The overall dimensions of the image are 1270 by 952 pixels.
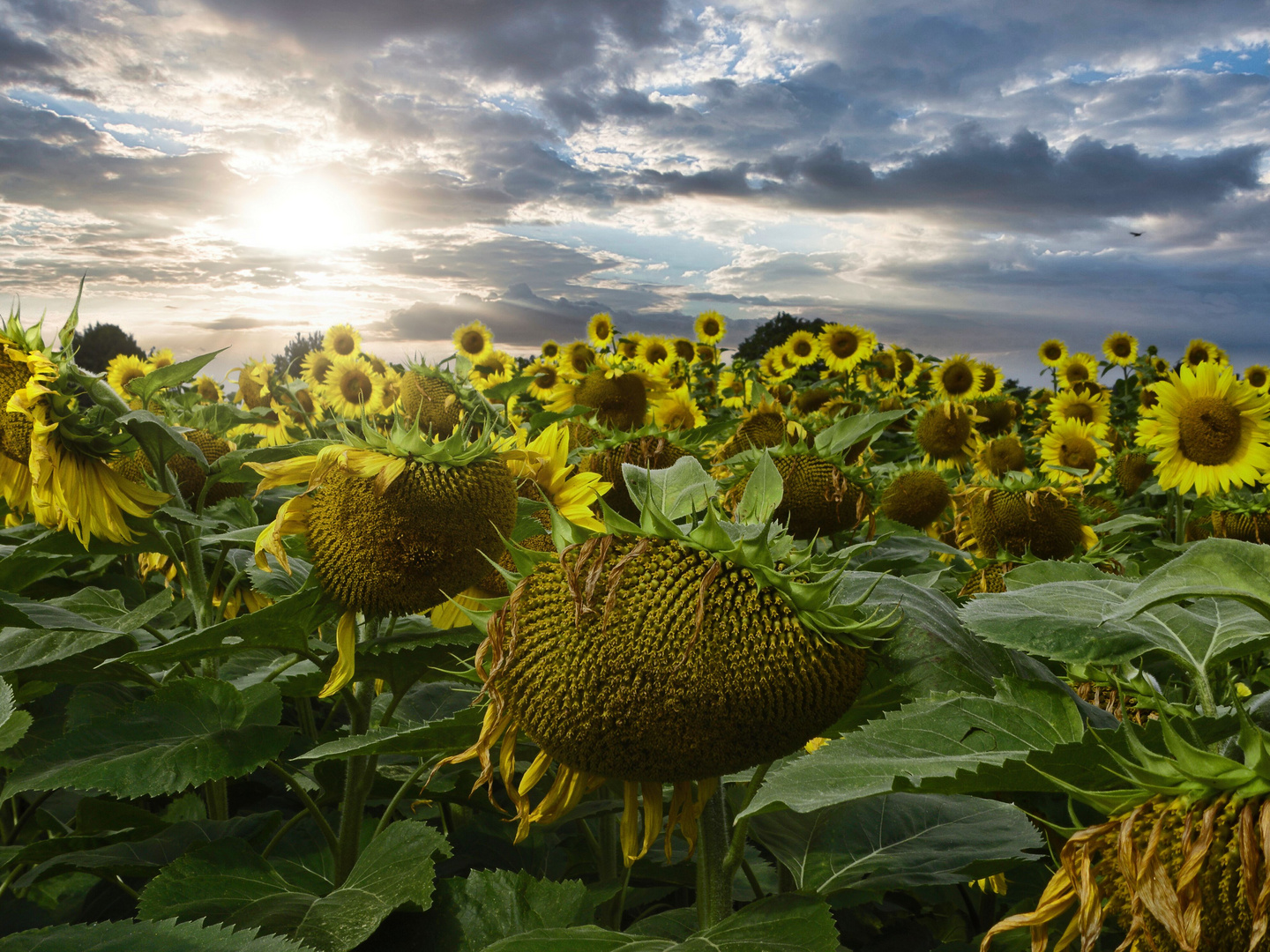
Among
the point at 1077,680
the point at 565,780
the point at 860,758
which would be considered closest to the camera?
the point at 860,758

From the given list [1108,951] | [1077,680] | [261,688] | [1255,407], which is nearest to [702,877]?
[1108,951]

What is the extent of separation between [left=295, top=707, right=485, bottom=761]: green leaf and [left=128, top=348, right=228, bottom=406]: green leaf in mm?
1280

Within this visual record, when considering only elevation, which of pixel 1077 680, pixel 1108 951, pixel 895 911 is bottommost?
pixel 895 911

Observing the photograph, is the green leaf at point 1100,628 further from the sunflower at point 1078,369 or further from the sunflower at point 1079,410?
the sunflower at point 1078,369

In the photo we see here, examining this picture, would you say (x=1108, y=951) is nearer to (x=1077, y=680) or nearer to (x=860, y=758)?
(x=1077, y=680)

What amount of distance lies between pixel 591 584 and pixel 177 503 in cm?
190

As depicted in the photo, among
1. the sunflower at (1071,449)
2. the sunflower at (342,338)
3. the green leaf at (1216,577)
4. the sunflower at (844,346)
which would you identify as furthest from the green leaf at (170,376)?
the sunflower at (844,346)

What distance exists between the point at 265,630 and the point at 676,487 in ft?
2.82

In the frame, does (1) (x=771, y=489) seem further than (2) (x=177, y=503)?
No

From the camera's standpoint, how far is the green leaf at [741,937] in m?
1.10

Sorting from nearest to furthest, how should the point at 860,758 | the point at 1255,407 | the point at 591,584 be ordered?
the point at 860,758 → the point at 591,584 → the point at 1255,407

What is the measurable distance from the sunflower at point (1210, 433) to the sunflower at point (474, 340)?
18.8ft

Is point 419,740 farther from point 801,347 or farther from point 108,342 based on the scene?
point 108,342

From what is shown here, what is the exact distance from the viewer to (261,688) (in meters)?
1.91
